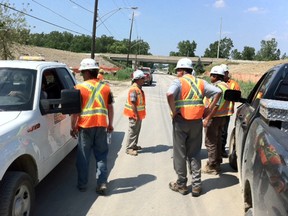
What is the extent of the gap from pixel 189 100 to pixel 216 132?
1397 mm

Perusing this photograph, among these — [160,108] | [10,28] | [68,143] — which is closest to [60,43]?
[10,28]

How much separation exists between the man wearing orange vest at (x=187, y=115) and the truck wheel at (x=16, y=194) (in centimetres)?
210

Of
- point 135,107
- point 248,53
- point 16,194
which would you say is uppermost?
point 248,53

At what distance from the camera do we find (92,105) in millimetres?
4773

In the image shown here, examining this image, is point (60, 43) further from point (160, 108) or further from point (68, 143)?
point (68, 143)

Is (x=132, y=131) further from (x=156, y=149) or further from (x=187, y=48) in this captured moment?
(x=187, y=48)

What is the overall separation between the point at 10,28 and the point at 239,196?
2239cm

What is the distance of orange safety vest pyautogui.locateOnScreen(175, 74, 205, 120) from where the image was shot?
478cm

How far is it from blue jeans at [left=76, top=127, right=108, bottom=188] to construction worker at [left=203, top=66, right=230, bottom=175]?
191 cm

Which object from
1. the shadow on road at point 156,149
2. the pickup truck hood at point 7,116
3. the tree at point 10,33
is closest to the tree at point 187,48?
the tree at point 10,33

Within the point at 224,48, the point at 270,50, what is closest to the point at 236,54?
the point at 224,48

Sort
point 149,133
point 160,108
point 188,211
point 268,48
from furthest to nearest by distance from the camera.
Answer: point 268,48, point 160,108, point 149,133, point 188,211

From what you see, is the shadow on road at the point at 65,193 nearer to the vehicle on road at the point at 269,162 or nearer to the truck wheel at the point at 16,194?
the truck wheel at the point at 16,194

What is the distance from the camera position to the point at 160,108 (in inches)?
608
